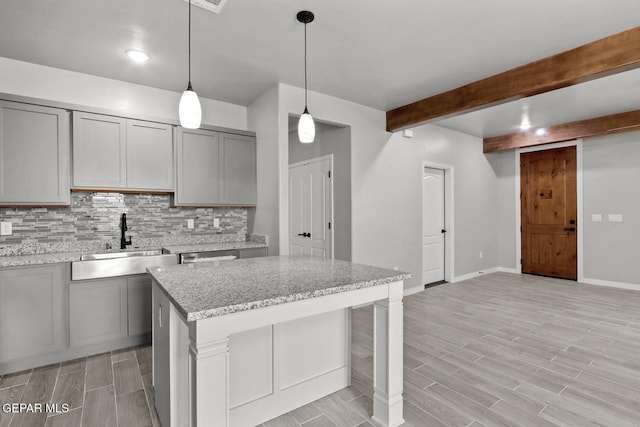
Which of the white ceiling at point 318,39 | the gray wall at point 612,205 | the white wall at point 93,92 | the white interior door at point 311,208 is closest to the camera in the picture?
the white ceiling at point 318,39

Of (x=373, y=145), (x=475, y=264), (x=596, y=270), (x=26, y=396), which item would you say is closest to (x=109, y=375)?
(x=26, y=396)

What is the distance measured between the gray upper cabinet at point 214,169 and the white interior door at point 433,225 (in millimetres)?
2786

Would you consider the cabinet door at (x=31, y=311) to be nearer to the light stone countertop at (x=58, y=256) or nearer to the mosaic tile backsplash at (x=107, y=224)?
the light stone countertop at (x=58, y=256)

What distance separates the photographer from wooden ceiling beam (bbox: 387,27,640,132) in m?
2.54

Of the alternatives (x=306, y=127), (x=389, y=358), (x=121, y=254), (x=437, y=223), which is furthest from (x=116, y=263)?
(x=437, y=223)

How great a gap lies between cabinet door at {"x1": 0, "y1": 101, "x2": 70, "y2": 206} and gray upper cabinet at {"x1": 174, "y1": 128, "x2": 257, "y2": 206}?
39.1 inches

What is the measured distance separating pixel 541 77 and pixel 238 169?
3238 mm

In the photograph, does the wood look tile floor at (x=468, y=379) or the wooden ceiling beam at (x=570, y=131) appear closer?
the wood look tile floor at (x=468, y=379)

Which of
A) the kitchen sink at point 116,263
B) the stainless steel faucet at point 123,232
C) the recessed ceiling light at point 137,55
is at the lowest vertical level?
the kitchen sink at point 116,263

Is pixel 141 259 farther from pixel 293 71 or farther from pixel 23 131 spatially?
pixel 293 71

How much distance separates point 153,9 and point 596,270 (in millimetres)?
6912

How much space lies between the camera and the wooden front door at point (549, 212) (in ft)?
18.5

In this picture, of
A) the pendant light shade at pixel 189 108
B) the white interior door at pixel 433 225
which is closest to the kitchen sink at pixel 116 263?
the pendant light shade at pixel 189 108

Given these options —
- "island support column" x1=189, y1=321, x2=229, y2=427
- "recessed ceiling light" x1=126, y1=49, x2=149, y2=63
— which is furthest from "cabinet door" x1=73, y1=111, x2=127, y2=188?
"island support column" x1=189, y1=321, x2=229, y2=427
